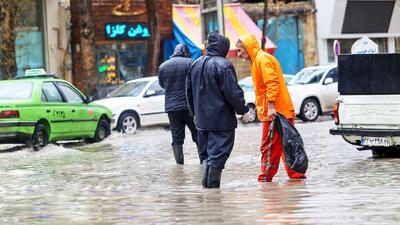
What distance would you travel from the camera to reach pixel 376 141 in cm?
1483

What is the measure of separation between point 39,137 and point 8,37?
8.69 metres

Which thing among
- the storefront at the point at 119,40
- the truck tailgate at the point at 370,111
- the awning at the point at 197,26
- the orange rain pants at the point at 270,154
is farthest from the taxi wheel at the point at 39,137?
the awning at the point at 197,26

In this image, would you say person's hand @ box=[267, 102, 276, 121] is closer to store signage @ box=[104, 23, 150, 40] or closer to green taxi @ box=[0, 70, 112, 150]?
green taxi @ box=[0, 70, 112, 150]

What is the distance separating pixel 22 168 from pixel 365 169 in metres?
5.46

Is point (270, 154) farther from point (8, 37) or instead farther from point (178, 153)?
point (8, 37)

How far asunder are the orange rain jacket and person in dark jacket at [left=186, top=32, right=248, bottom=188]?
2.28 feet

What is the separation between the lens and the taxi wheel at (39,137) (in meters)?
19.3

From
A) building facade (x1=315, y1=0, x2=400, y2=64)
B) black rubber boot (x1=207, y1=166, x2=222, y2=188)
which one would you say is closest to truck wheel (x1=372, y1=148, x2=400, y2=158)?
black rubber boot (x1=207, y1=166, x2=222, y2=188)

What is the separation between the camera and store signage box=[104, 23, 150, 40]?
35719 millimetres

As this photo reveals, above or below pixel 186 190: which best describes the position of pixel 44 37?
above

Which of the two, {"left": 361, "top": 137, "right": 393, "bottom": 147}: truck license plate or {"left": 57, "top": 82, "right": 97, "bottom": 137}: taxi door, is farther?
{"left": 57, "top": 82, "right": 97, "bottom": 137}: taxi door

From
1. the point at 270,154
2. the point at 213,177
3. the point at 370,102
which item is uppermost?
the point at 370,102

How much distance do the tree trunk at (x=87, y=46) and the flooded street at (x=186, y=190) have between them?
1058cm

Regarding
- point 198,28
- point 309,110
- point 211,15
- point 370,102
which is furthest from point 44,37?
point 370,102
